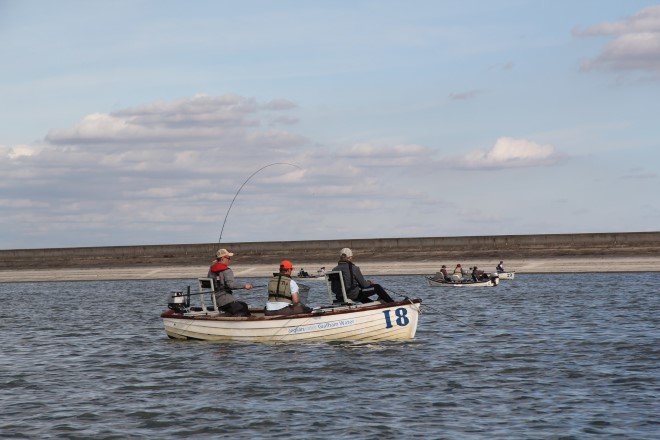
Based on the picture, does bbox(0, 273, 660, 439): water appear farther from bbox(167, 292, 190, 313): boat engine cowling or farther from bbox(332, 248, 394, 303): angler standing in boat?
bbox(332, 248, 394, 303): angler standing in boat

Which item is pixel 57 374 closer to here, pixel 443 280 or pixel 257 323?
pixel 257 323

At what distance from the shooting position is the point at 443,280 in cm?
5541

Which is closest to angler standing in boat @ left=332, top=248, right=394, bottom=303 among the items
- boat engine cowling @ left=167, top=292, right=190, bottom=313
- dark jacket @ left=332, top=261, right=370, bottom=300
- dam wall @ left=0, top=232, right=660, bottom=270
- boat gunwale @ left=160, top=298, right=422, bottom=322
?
dark jacket @ left=332, top=261, right=370, bottom=300

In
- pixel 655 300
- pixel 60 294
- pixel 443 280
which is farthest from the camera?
pixel 60 294

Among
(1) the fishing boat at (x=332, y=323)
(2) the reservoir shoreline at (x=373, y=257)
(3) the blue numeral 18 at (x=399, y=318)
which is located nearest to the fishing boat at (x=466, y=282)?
(2) the reservoir shoreline at (x=373, y=257)

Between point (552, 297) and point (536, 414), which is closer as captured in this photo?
point (536, 414)

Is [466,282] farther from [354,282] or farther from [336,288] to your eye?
[354,282]

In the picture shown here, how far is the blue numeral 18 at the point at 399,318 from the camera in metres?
26.0

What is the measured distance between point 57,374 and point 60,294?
129ft

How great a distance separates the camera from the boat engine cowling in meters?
28.0

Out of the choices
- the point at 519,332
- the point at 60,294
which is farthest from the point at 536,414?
the point at 60,294

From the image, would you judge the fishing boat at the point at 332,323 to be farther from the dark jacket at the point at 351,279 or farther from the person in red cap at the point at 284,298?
the person in red cap at the point at 284,298

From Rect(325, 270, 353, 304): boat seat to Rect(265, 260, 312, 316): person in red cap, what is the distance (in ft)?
3.03

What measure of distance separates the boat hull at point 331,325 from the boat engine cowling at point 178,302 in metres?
1.40
